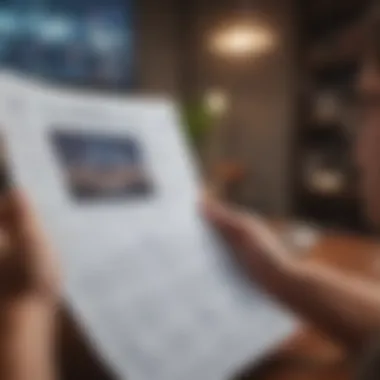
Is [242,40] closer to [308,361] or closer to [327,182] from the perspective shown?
[327,182]

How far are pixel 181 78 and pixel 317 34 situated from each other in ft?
1.99

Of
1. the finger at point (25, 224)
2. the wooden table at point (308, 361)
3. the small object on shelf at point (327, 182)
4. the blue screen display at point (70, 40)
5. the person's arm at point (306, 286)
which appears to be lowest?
the small object on shelf at point (327, 182)

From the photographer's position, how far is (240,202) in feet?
9.25

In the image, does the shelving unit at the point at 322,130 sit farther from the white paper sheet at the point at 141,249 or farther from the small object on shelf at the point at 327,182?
the white paper sheet at the point at 141,249

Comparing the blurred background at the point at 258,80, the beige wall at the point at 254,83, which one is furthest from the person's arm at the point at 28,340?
the beige wall at the point at 254,83

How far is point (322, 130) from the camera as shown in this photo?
2.67 meters

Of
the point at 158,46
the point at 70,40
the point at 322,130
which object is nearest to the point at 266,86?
the point at 322,130

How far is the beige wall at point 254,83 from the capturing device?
269cm

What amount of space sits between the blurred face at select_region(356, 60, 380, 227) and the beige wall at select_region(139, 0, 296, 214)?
2.25 meters

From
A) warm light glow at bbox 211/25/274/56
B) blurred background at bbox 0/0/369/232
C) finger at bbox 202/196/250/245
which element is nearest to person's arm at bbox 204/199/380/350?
finger at bbox 202/196/250/245

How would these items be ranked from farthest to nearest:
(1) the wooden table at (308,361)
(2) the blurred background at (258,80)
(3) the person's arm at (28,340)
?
1. (2) the blurred background at (258,80)
2. (1) the wooden table at (308,361)
3. (3) the person's arm at (28,340)

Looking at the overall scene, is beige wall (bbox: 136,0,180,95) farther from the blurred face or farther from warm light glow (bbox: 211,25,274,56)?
the blurred face

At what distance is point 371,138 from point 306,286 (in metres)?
0.15

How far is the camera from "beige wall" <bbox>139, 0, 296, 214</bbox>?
2.69 meters
